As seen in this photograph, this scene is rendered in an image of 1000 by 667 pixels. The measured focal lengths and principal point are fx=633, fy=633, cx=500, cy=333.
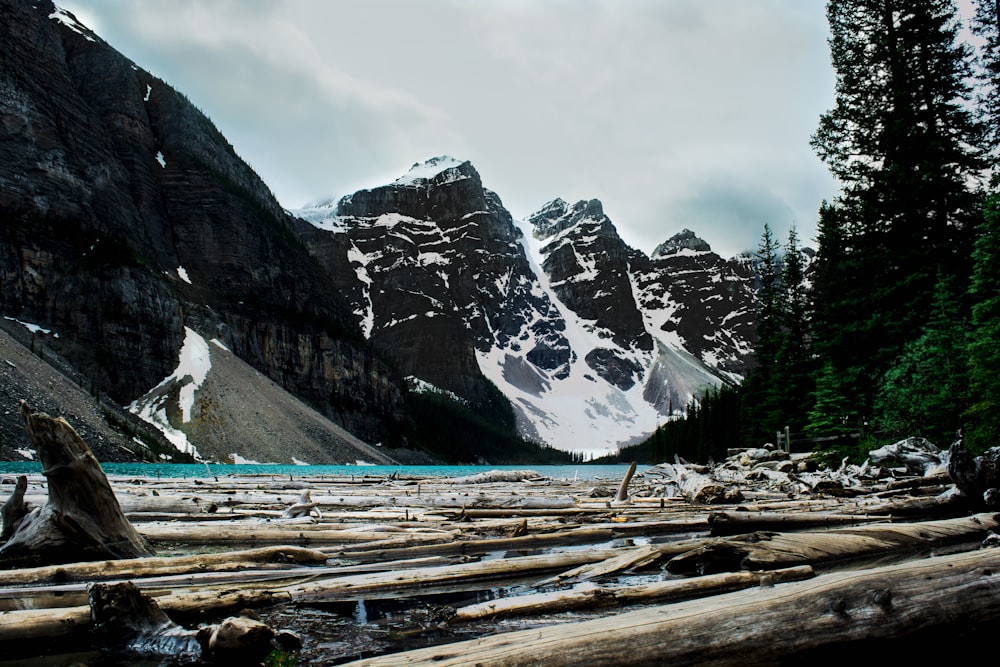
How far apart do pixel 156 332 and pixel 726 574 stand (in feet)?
414

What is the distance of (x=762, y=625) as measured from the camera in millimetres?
3520

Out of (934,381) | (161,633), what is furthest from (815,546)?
(934,381)

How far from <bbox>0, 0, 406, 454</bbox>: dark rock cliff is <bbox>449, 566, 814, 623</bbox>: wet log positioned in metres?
117

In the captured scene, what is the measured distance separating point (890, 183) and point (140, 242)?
459 ft

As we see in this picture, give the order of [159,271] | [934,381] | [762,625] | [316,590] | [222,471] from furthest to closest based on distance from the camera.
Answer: [159,271], [222,471], [934,381], [316,590], [762,625]

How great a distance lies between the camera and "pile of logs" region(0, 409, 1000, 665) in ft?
11.4

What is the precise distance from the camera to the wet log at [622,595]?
199 inches

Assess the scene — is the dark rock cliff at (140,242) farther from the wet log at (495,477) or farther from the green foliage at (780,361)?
the green foliage at (780,361)

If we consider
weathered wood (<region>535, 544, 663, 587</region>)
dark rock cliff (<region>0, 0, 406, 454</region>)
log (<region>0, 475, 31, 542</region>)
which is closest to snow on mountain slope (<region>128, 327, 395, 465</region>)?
dark rock cliff (<region>0, 0, 406, 454</region>)

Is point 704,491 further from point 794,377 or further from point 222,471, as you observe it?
point 222,471

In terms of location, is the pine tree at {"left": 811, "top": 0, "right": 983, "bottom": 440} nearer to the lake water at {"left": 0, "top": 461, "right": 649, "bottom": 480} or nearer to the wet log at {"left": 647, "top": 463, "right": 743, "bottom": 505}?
the wet log at {"left": 647, "top": 463, "right": 743, "bottom": 505}

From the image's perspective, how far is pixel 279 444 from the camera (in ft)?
318

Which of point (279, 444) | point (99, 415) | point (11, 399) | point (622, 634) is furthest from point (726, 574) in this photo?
point (279, 444)

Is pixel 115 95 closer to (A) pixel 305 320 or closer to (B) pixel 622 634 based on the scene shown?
(A) pixel 305 320
